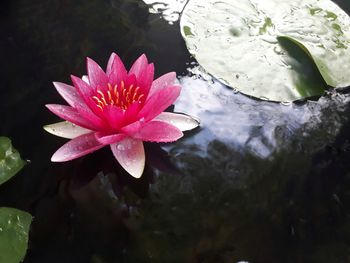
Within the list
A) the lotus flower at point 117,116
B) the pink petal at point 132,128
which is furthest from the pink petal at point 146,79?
the pink petal at point 132,128

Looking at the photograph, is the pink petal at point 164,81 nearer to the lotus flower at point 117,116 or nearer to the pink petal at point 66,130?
the lotus flower at point 117,116

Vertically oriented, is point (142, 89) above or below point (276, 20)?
below

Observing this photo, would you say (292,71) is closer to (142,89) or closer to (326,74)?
(326,74)

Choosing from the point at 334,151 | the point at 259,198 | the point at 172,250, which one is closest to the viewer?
the point at 172,250

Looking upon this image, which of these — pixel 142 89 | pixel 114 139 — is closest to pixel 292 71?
pixel 142 89

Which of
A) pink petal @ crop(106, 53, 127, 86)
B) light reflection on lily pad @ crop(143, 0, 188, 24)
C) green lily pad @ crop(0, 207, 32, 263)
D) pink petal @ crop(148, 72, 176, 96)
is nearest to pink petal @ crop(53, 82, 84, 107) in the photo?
pink petal @ crop(106, 53, 127, 86)

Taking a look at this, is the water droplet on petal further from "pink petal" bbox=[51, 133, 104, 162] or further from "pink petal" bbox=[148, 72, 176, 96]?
"pink petal" bbox=[148, 72, 176, 96]
